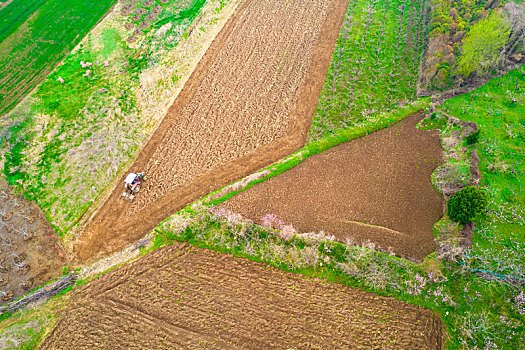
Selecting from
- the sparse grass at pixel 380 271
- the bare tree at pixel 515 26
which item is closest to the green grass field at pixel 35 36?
the sparse grass at pixel 380 271

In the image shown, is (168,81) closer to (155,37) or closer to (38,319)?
(155,37)

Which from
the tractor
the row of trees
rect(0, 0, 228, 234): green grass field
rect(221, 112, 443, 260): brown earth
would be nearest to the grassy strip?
rect(221, 112, 443, 260): brown earth

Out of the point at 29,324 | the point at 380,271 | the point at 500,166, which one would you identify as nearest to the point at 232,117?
the point at 380,271

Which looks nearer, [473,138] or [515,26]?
[473,138]

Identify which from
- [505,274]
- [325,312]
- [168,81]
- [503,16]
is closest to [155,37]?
[168,81]

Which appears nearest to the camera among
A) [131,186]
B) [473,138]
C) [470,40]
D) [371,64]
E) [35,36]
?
[131,186]

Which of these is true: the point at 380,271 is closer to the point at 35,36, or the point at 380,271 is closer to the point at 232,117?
the point at 232,117

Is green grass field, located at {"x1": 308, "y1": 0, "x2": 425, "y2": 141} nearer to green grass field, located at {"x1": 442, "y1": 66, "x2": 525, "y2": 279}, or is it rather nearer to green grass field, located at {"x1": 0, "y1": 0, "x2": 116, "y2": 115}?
green grass field, located at {"x1": 442, "y1": 66, "x2": 525, "y2": 279}
